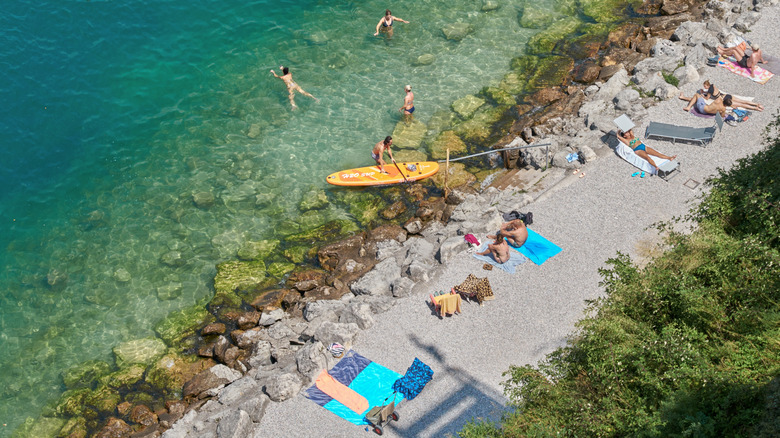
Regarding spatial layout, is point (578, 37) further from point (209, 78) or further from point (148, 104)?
point (148, 104)

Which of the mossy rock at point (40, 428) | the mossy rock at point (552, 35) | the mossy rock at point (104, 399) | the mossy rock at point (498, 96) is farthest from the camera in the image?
the mossy rock at point (552, 35)

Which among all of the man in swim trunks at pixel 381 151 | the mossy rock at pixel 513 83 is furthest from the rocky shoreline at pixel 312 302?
the man in swim trunks at pixel 381 151

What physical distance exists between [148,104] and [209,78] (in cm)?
291

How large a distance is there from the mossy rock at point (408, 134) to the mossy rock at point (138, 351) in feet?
36.4

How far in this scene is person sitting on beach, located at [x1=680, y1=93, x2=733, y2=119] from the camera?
1897 centimetres

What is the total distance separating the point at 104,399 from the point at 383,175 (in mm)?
11401

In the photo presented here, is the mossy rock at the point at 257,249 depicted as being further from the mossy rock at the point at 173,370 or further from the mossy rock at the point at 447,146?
the mossy rock at the point at 447,146

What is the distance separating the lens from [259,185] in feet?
69.1

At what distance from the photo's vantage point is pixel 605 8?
27438mm

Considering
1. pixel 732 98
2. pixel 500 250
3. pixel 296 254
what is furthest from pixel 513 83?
pixel 296 254

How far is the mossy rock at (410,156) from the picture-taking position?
21.3m

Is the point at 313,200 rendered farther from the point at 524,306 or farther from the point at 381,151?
the point at 524,306

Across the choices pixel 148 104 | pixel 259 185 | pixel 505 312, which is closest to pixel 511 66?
pixel 259 185

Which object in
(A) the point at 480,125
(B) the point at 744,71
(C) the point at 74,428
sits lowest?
(C) the point at 74,428
